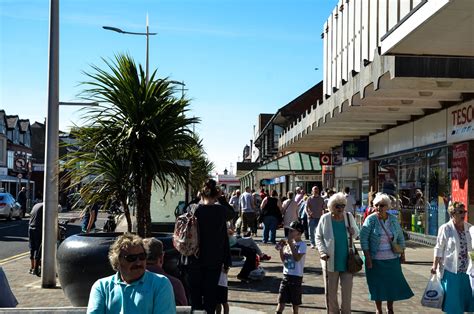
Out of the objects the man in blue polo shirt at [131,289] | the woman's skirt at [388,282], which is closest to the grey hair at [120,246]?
the man in blue polo shirt at [131,289]

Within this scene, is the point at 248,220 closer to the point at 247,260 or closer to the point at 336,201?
the point at 247,260

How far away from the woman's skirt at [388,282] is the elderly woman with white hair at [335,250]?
37 centimetres

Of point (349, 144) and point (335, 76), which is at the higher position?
point (335, 76)

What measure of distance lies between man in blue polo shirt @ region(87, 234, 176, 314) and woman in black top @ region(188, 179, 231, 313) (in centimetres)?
292

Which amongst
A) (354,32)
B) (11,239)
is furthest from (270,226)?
(354,32)

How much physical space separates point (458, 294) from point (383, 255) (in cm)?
96

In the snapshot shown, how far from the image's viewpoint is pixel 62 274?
767 cm

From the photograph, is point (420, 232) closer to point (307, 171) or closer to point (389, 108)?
point (389, 108)

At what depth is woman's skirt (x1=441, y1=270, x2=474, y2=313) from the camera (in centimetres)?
705

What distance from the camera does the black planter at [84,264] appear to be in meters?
7.32

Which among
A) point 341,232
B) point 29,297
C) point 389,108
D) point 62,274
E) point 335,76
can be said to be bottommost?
point 29,297

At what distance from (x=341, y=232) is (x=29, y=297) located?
4650 millimetres

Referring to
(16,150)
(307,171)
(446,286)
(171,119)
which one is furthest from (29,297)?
(16,150)

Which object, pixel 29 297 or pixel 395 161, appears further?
pixel 395 161
